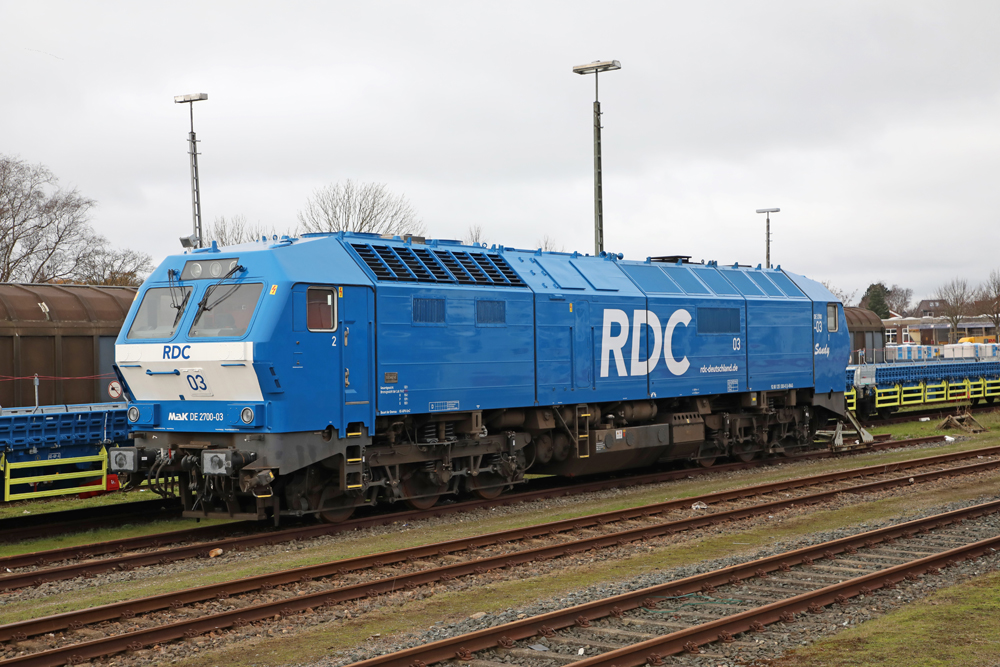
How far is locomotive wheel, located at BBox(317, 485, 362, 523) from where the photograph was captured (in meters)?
13.9

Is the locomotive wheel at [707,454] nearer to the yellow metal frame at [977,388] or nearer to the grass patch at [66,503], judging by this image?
the grass patch at [66,503]

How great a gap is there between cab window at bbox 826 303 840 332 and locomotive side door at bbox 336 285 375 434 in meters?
13.4

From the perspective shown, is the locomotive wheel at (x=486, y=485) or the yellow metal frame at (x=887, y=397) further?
the yellow metal frame at (x=887, y=397)

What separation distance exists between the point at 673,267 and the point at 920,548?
30.7ft

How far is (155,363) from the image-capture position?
13523 mm

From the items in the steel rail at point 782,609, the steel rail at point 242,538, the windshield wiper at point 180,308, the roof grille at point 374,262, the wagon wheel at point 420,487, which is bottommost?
the steel rail at point 242,538

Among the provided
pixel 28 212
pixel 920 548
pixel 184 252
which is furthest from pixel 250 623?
pixel 28 212

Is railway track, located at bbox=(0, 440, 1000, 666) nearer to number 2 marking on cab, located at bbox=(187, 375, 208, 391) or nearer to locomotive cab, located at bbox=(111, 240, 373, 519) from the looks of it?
locomotive cab, located at bbox=(111, 240, 373, 519)

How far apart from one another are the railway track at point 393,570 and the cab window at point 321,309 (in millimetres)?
3441

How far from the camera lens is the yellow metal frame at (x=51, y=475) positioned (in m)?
14.4

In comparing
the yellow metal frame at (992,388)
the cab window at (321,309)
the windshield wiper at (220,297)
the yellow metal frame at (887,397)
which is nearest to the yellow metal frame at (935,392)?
the yellow metal frame at (887,397)

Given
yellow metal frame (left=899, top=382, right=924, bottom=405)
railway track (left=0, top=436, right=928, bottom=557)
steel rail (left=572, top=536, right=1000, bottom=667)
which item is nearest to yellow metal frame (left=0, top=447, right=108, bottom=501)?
railway track (left=0, top=436, right=928, bottom=557)

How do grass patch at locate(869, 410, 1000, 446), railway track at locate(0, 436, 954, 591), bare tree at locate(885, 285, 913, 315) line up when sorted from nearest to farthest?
railway track at locate(0, 436, 954, 591), grass patch at locate(869, 410, 1000, 446), bare tree at locate(885, 285, 913, 315)

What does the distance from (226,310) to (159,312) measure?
4.52 feet
